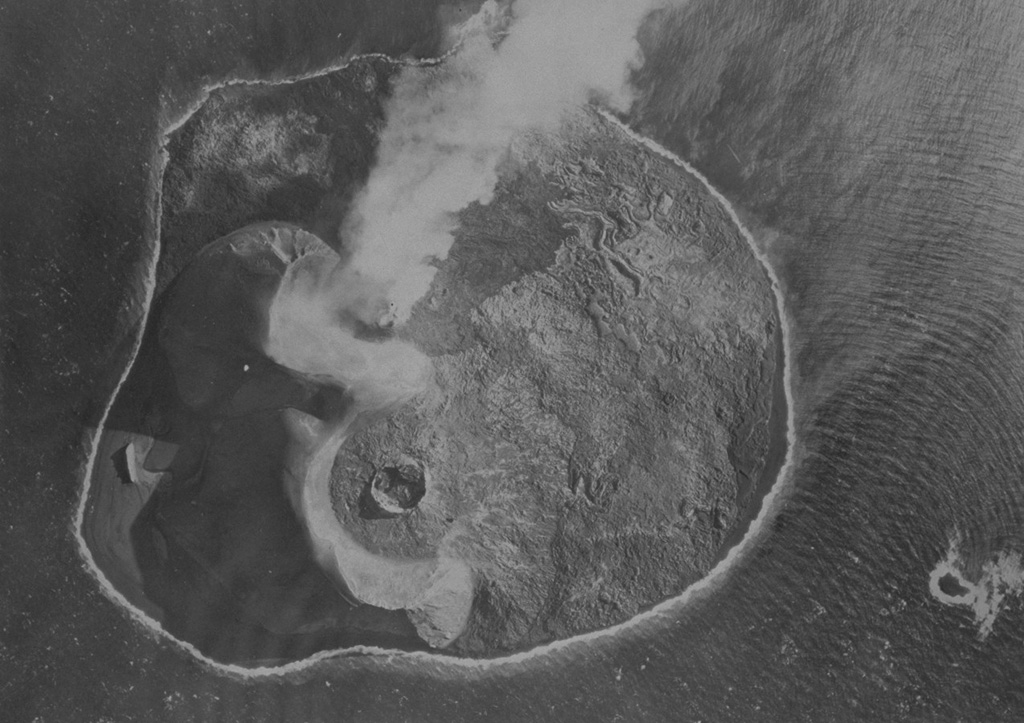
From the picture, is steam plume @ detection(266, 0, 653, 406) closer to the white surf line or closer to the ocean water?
the ocean water

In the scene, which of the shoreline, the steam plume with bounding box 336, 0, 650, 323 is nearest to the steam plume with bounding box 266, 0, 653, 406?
the steam plume with bounding box 336, 0, 650, 323

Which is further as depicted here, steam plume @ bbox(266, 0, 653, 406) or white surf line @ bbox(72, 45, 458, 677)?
white surf line @ bbox(72, 45, 458, 677)

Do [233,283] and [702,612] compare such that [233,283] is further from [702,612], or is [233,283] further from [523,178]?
[702,612]

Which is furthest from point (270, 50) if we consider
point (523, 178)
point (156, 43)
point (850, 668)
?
point (850, 668)

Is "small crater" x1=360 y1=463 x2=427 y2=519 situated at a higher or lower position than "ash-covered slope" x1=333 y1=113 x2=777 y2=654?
lower

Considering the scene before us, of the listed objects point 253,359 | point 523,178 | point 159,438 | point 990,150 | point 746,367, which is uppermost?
point 990,150

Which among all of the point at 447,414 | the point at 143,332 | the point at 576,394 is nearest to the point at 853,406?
the point at 576,394
